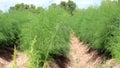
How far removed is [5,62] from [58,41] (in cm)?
266

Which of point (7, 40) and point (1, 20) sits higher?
point (1, 20)

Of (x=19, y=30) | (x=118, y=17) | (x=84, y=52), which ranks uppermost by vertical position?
(x=118, y=17)

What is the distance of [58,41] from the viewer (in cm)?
1378

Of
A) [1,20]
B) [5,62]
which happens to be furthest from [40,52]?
[1,20]

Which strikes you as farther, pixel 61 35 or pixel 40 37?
pixel 61 35

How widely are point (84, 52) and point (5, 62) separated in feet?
18.0

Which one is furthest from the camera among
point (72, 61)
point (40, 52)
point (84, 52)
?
point (84, 52)

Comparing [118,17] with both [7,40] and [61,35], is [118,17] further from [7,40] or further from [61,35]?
[7,40]

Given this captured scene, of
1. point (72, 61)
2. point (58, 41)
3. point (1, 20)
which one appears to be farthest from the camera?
point (1, 20)

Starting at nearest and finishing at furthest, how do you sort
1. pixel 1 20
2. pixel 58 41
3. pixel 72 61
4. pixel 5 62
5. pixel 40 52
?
pixel 40 52
pixel 58 41
pixel 5 62
pixel 72 61
pixel 1 20

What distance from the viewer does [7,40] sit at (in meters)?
17.6

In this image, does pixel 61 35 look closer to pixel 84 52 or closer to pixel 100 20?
pixel 100 20

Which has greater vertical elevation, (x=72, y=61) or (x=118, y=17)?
(x=118, y=17)

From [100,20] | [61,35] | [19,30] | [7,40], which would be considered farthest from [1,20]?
[100,20]
